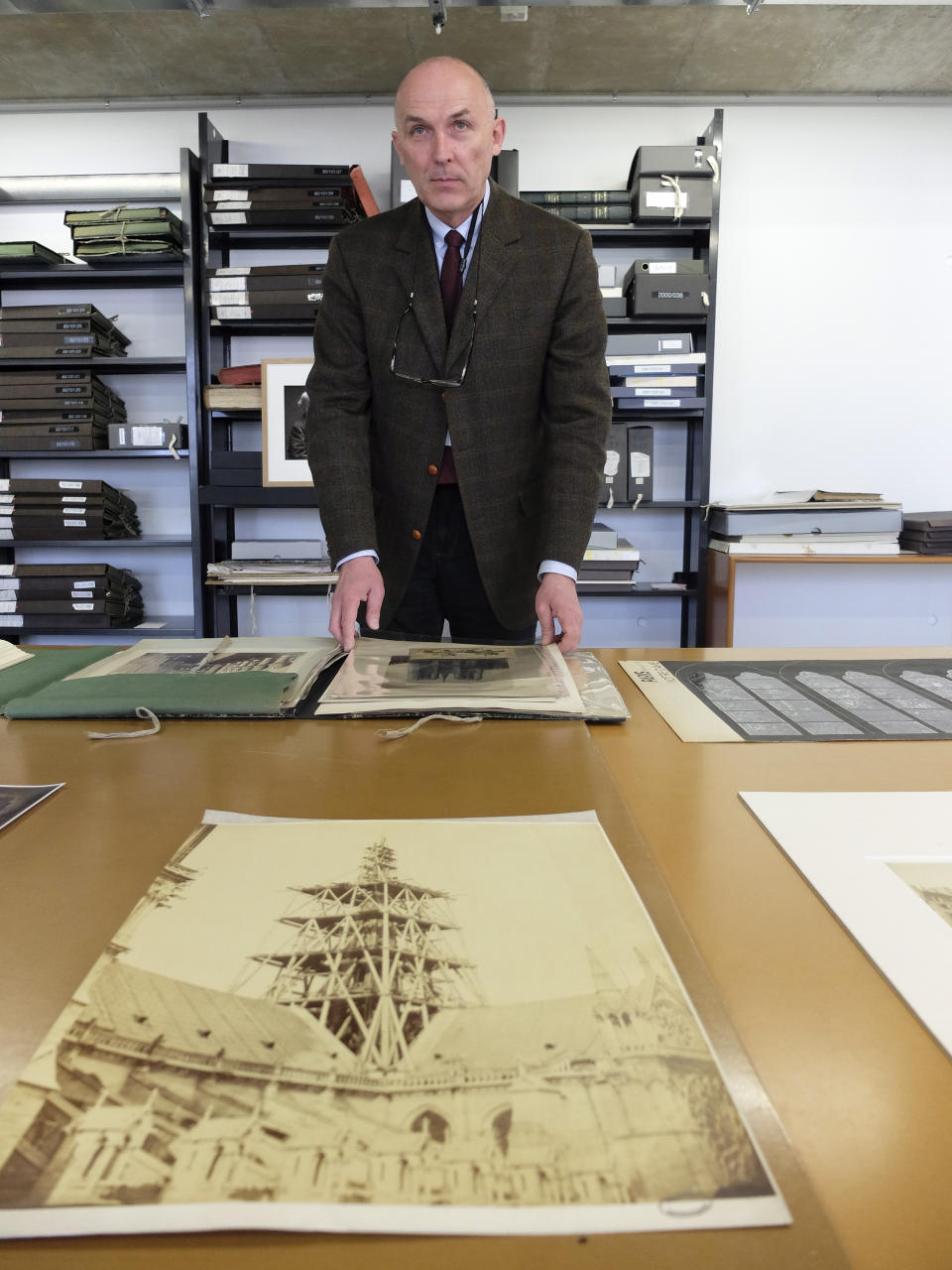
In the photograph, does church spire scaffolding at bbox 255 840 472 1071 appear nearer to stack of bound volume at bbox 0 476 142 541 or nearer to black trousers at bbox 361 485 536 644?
black trousers at bbox 361 485 536 644

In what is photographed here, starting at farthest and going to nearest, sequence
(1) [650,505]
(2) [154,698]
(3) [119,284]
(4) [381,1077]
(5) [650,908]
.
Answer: (3) [119,284] → (1) [650,505] → (2) [154,698] → (5) [650,908] → (4) [381,1077]

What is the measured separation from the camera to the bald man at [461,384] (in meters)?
1.43

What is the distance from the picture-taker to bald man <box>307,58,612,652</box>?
4.69 ft

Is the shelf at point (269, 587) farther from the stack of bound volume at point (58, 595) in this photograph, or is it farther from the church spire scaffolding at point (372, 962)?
the church spire scaffolding at point (372, 962)

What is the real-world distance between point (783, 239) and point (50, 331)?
2.74 meters

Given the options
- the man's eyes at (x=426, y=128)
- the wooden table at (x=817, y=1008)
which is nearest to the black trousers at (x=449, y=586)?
the man's eyes at (x=426, y=128)

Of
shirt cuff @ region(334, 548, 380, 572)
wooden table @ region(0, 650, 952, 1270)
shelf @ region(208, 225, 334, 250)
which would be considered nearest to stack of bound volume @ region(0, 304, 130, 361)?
shelf @ region(208, 225, 334, 250)

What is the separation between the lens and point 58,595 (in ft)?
10.1

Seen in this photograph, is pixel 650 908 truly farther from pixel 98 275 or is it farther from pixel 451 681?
pixel 98 275

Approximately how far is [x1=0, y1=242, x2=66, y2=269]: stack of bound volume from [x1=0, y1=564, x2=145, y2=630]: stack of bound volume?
1.08 m

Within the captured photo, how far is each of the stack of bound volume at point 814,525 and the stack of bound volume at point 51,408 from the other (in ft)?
7.56

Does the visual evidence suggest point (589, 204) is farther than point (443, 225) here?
Yes

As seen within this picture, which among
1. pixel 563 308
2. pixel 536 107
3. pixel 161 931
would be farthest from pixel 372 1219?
pixel 536 107

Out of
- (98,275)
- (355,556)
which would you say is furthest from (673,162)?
(355,556)
